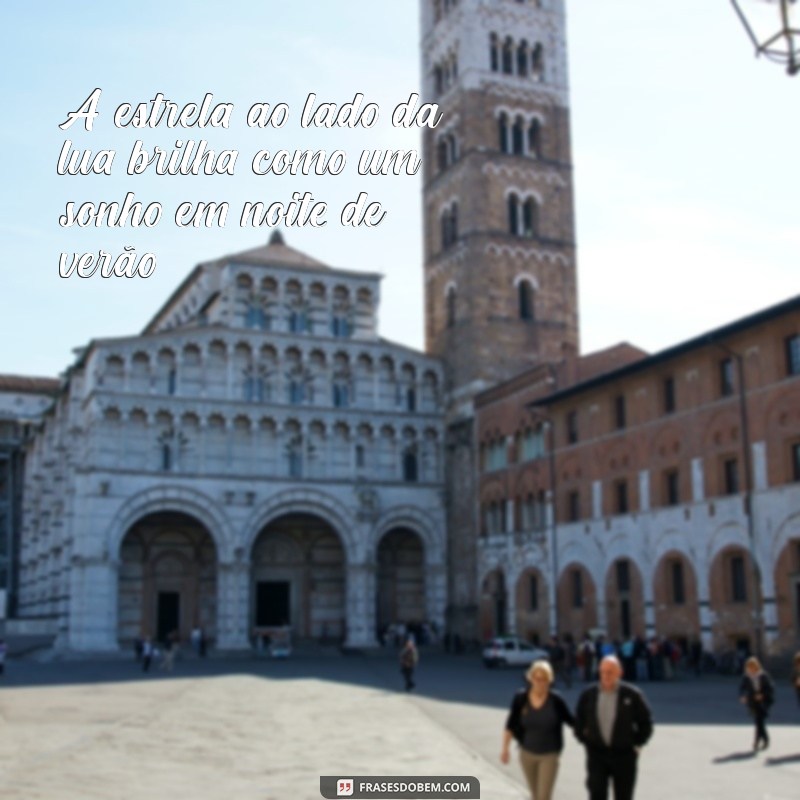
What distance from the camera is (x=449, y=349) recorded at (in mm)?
56344

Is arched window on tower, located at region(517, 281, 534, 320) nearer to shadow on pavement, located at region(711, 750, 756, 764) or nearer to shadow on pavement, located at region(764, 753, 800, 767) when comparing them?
shadow on pavement, located at region(711, 750, 756, 764)

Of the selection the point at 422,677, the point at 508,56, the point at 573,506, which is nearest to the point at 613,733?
the point at 422,677

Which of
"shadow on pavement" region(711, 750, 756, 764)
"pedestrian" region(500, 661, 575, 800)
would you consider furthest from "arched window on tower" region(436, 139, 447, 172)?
"pedestrian" region(500, 661, 575, 800)

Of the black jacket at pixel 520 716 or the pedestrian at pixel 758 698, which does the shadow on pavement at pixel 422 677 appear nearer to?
the pedestrian at pixel 758 698

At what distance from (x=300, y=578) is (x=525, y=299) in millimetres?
17596

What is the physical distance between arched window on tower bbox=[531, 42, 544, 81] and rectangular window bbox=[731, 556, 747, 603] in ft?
108

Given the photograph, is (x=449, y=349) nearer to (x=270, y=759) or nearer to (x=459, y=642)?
(x=459, y=642)

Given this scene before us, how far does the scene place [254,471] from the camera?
51375mm

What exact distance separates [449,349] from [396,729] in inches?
1502

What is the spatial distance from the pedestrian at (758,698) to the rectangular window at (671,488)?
21839 mm

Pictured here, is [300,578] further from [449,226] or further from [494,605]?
[449,226]

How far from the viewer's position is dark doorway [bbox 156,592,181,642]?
2050 inches

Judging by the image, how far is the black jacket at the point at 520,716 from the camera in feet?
31.4

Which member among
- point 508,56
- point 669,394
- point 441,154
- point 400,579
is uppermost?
point 508,56
